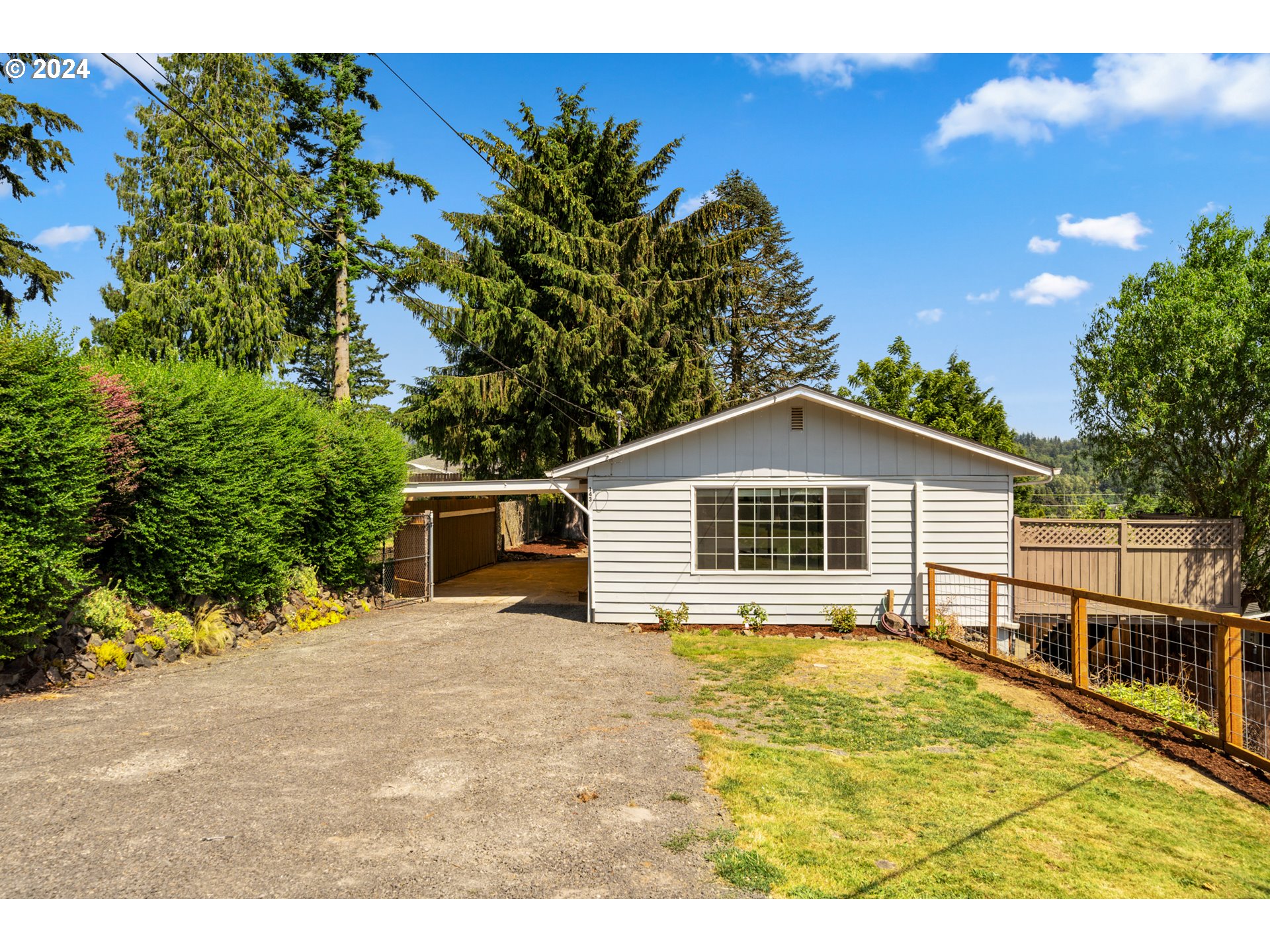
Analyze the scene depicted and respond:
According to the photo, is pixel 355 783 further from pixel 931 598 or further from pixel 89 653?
pixel 931 598

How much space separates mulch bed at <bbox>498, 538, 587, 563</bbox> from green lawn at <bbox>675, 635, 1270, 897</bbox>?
744 inches

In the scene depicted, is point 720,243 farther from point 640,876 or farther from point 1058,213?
point 640,876

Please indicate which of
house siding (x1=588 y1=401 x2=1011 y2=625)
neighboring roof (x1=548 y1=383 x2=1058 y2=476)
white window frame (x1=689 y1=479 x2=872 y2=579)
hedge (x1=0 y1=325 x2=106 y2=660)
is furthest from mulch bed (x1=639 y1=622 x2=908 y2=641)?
hedge (x1=0 y1=325 x2=106 y2=660)

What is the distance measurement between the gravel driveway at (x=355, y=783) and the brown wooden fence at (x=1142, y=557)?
8242 mm

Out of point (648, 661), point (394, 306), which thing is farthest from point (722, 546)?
point (394, 306)

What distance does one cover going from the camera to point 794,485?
1186 cm

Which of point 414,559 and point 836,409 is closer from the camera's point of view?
point 836,409

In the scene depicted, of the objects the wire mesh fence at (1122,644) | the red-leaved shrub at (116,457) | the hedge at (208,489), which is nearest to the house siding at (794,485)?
the wire mesh fence at (1122,644)

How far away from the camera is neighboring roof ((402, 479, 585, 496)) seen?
13398mm

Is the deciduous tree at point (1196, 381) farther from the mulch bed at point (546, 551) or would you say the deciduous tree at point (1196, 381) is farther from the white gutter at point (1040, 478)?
the mulch bed at point (546, 551)

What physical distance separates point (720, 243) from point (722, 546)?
15.2 meters

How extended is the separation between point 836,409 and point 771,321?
28454mm

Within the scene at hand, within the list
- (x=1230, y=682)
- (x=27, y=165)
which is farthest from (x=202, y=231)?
(x=1230, y=682)

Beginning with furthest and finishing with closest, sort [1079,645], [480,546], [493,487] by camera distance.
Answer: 1. [480,546]
2. [493,487]
3. [1079,645]
